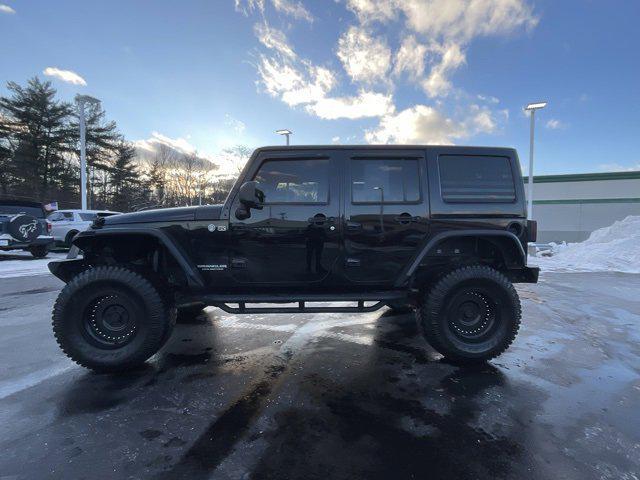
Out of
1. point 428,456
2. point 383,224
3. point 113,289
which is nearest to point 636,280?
point 383,224

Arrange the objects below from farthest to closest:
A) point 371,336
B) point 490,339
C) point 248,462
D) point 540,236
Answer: point 540,236 → point 371,336 → point 490,339 → point 248,462

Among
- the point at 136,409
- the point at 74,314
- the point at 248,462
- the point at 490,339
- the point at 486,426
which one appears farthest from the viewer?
the point at 490,339

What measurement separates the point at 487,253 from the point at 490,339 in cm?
91

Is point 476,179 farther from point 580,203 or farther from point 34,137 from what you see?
point 34,137

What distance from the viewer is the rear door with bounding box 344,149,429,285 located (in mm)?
3361

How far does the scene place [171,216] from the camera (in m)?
3.31

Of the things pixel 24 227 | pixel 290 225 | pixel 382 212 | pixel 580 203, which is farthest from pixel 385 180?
pixel 580 203

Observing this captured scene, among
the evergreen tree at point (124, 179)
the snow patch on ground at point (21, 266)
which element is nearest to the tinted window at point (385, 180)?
the snow patch on ground at point (21, 266)

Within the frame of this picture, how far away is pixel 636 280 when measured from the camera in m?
8.31

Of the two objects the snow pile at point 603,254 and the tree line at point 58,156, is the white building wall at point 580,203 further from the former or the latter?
the tree line at point 58,156

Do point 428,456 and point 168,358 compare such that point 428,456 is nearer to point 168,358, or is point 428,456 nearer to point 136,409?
point 136,409

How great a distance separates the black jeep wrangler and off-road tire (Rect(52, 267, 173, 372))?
1 cm

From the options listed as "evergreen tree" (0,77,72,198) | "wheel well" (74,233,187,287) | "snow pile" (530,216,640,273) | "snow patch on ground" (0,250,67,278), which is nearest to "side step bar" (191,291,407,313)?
"wheel well" (74,233,187,287)

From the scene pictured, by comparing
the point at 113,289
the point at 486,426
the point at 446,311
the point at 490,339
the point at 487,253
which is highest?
the point at 487,253
